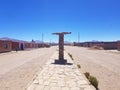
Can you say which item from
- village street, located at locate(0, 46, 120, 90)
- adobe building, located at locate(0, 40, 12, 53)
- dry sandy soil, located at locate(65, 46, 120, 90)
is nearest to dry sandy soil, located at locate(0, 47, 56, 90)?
village street, located at locate(0, 46, 120, 90)

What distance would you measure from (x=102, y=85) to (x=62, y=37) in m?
8.76

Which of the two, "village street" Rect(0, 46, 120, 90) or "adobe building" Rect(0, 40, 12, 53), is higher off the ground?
"adobe building" Rect(0, 40, 12, 53)

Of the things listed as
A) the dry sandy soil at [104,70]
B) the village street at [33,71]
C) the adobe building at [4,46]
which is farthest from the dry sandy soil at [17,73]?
the adobe building at [4,46]

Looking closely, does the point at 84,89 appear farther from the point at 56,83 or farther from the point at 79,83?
the point at 56,83

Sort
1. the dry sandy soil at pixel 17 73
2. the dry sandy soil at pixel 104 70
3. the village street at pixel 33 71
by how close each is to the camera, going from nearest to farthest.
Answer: the dry sandy soil at pixel 17 73 < the village street at pixel 33 71 < the dry sandy soil at pixel 104 70

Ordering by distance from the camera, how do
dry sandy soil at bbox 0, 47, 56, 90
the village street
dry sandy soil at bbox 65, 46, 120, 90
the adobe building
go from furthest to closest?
the adobe building < dry sandy soil at bbox 65, 46, 120, 90 < the village street < dry sandy soil at bbox 0, 47, 56, 90

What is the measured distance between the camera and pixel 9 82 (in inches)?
376

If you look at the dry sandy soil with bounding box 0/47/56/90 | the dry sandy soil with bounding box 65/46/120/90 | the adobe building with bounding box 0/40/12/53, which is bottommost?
the dry sandy soil with bounding box 65/46/120/90

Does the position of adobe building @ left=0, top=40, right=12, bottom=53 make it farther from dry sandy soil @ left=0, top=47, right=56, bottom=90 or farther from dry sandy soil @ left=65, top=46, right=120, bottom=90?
dry sandy soil @ left=65, top=46, right=120, bottom=90

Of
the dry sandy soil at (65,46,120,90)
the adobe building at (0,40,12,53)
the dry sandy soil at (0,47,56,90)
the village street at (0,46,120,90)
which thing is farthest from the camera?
the adobe building at (0,40,12,53)

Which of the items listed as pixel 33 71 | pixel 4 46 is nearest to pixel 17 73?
pixel 33 71

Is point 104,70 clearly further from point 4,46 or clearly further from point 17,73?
point 4,46

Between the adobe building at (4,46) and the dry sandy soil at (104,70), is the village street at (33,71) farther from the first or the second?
the adobe building at (4,46)

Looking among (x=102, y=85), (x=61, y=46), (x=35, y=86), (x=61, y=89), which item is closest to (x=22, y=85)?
(x=35, y=86)
